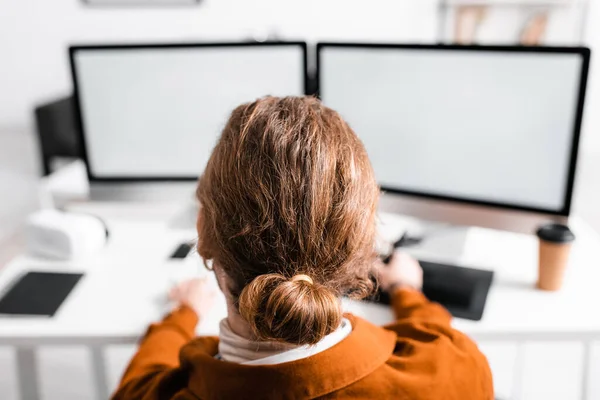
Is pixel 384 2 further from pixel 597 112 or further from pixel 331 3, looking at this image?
pixel 597 112

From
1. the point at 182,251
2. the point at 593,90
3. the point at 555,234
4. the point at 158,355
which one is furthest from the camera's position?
the point at 593,90

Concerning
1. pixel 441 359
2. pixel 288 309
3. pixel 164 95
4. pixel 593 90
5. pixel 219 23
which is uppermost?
pixel 219 23

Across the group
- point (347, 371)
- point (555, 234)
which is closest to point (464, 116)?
point (555, 234)

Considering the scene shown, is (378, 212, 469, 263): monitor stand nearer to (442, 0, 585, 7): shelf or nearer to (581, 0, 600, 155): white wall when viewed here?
(581, 0, 600, 155): white wall

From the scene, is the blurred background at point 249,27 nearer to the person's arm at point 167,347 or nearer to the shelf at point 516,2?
the shelf at point 516,2

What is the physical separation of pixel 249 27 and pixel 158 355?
11.2ft

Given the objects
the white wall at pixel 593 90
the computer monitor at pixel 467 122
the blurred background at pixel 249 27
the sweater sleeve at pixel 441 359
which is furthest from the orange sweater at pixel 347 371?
the white wall at pixel 593 90

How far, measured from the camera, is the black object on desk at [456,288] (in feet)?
3.32

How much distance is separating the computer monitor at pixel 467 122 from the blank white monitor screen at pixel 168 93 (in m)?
0.14

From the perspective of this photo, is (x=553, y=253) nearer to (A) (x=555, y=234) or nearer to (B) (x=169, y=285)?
(A) (x=555, y=234)

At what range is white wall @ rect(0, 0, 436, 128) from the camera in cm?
392

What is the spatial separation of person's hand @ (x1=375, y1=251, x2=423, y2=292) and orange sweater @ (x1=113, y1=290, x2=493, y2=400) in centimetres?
14

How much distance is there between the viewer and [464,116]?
1.15 m

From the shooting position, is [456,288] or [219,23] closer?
[456,288]
